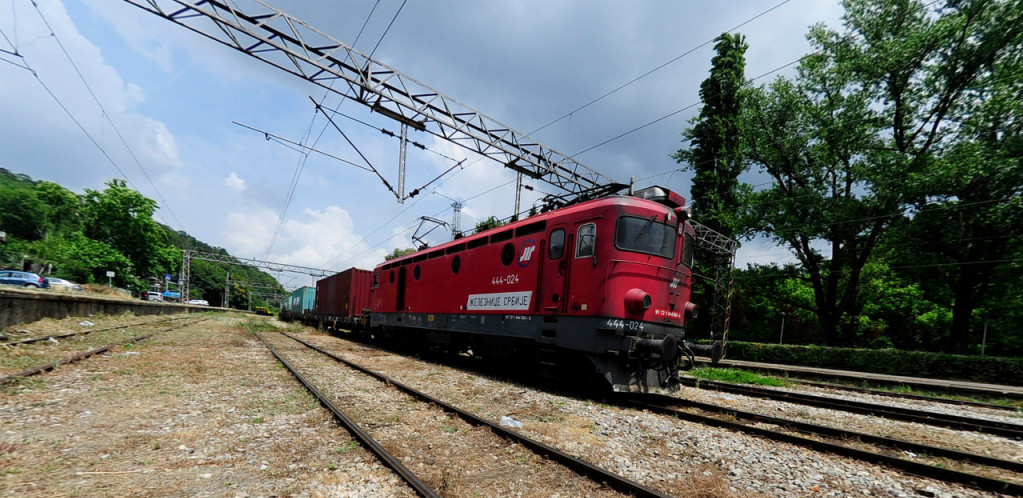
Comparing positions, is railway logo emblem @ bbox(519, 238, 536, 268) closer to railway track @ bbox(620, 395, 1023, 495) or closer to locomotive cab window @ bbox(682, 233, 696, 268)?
locomotive cab window @ bbox(682, 233, 696, 268)

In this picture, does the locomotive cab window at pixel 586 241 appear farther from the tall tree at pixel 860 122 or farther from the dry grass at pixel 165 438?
the tall tree at pixel 860 122

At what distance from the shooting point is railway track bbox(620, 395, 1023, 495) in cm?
419

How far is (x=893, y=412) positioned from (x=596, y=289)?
20.2 ft

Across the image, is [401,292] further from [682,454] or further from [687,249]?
[682,454]

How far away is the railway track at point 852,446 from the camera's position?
4.19 meters

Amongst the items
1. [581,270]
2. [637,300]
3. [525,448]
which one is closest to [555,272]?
[581,270]

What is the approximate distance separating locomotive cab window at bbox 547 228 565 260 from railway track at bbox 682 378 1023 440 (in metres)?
5.52

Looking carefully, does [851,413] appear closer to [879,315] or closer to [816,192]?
[816,192]

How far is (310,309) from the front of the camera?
33969 mm

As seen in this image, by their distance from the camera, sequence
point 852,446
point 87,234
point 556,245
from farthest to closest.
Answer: point 87,234 → point 556,245 → point 852,446

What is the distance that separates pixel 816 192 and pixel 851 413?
18362 mm

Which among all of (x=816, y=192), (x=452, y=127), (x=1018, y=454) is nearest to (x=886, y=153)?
(x=816, y=192)

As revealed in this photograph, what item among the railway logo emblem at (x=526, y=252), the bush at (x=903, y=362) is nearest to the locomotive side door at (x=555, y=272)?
the railway logo emblem at (x=526, y=252)

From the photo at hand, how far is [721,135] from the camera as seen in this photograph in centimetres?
2627
